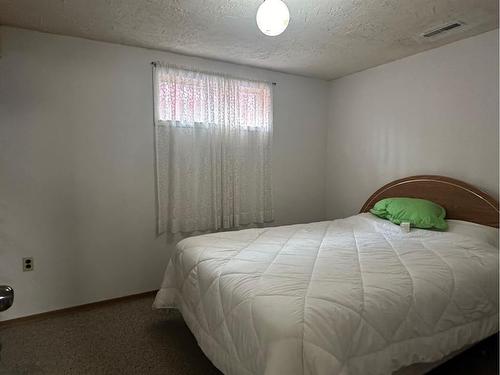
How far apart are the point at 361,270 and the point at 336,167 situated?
2.28 m

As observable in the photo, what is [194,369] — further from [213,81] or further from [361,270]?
[213,81]

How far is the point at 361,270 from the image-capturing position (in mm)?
1647

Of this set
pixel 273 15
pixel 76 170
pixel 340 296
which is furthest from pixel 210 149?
pixel 340 296

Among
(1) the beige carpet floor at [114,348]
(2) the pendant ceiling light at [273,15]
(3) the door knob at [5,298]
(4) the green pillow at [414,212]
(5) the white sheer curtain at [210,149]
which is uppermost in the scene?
(2) the pendant ceiling light at [273,15]

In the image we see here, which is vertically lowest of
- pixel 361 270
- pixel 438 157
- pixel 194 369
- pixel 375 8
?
pixel 194 369

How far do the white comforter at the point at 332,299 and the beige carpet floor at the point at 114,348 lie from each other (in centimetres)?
26

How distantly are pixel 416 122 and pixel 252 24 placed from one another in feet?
5.77

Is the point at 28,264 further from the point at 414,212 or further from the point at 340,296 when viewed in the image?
the point at 414,212

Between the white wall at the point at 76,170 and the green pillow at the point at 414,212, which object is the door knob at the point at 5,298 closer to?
the white wall at the point at 76,170

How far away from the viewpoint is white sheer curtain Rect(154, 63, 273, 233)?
2.87m

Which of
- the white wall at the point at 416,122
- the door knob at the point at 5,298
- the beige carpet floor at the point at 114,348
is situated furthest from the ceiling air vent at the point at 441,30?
the door knob at the point at 5,298

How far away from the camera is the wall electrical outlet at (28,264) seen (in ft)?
7.91

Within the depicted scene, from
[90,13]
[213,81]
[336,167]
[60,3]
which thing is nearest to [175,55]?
[213,81]

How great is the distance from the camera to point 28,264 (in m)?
2.42
